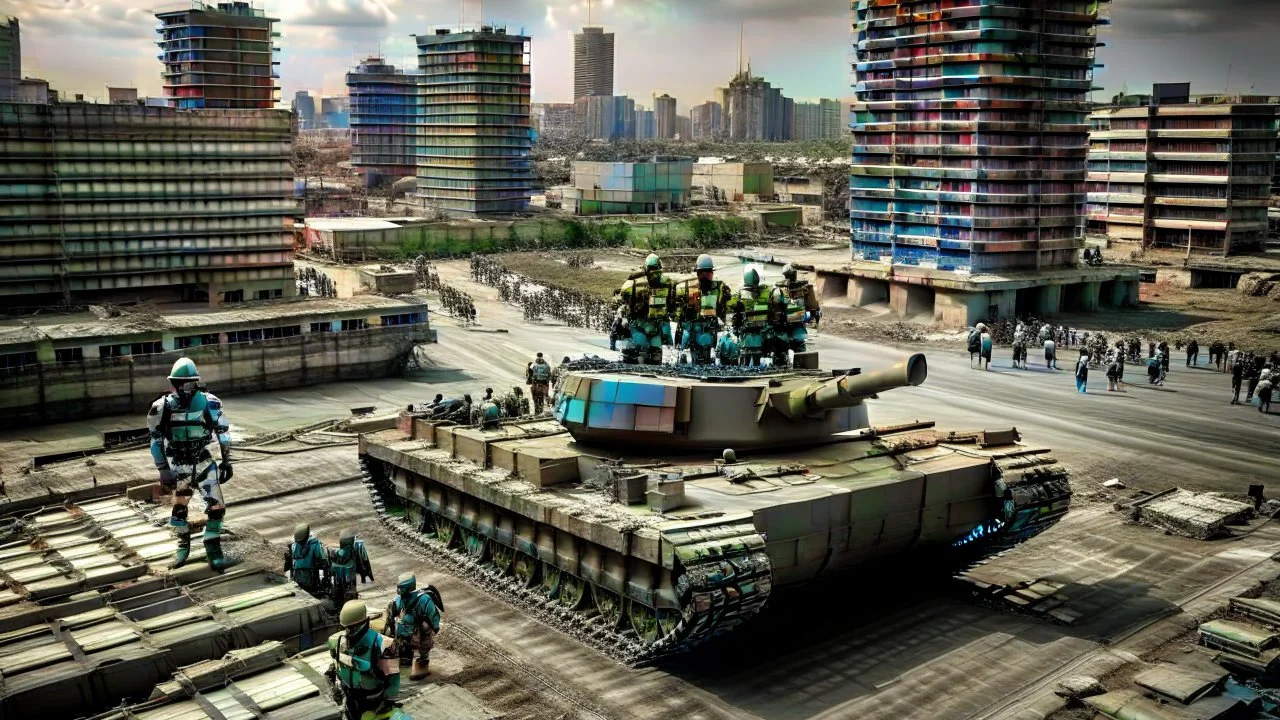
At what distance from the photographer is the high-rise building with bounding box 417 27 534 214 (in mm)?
81062

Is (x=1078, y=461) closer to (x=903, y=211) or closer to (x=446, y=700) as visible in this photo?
(x=446, y=700)

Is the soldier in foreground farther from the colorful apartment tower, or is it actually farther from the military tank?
the colorful apartment tower

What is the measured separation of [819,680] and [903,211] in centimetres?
3867

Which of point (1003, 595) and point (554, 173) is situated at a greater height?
point (554, 173)

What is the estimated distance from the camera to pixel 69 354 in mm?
33750

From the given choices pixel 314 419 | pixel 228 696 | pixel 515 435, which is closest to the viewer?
pixel 228 696

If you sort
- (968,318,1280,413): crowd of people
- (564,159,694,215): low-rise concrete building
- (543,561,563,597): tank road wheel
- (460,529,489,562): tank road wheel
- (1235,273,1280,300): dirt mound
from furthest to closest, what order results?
(564,159,694,215): low-rise concrete building < (1235,273,1280,300): dirt mound < (968,318,1280,413): crowd of people < (460,529,489,562): tank road wheel < (543,561,563,597): tank road wheel

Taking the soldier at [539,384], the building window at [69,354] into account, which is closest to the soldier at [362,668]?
the soldier at [539,384]

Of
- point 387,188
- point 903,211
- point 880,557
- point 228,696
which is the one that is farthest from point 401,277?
point 387,188

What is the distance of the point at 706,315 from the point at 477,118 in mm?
60458

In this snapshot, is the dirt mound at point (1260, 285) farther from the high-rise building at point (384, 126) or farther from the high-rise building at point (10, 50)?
the high-rise building at point (384, 126)

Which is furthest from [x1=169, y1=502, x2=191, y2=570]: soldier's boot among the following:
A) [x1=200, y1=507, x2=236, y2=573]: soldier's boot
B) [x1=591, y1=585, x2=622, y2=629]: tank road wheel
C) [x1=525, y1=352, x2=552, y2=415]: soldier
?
[x1=525, y1=352, x2=552, y2=415]: soldier

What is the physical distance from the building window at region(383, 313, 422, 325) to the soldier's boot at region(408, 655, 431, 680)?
84.1 ft

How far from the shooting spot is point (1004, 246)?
49.9 metres
